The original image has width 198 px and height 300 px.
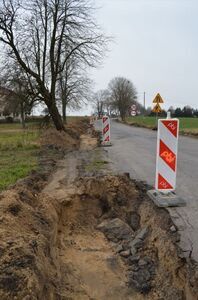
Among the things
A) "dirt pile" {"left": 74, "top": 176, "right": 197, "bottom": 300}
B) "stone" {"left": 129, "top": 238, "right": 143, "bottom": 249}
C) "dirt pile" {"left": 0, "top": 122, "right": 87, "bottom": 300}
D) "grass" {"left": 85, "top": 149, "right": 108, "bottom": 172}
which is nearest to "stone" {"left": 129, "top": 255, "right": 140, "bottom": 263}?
"dirt pile" {"left": 74, "top": 176, "right": 197, "bottom": 300}

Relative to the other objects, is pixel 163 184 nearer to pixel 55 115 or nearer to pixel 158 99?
pixel 55 115

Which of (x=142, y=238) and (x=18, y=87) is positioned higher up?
(x=18, y=87)

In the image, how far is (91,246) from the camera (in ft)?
18.2

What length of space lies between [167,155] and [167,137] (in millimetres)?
Answer: 328

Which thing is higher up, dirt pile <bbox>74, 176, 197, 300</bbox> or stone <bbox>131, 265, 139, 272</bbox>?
dirt pile <bbox>74, 176, 197, 300</bbox>

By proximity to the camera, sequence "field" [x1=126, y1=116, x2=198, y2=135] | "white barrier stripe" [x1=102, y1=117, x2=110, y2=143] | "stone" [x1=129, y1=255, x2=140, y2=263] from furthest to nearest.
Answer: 1. "field" [x1=126, y1=116, x2=198, y2=135]
2. "white barrier stripe" [x1=102, y1=117, x2=110, y2=143]
3. "stone" [x1=129, y1=255, x2=140, y2=263]

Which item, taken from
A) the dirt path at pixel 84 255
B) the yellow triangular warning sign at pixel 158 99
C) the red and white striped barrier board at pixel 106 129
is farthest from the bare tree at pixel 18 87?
the dirt path at pixel 84 255

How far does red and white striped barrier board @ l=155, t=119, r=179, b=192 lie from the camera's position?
5715 millimetres

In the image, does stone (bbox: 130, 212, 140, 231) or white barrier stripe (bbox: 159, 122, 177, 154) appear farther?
stone (bbox: 130, 212, 140, 231)

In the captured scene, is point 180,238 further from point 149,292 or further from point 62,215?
point 62,215

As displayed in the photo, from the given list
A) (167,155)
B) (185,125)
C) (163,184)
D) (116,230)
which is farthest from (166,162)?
(185,125)

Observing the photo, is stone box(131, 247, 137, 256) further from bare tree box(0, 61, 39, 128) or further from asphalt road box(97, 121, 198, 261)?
bare tree box(0, 61, 39, 128)

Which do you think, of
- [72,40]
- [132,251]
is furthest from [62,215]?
[72,40]

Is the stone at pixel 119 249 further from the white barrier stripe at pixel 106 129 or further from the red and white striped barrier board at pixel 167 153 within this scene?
the white barrier stripe at pixel 106 129
